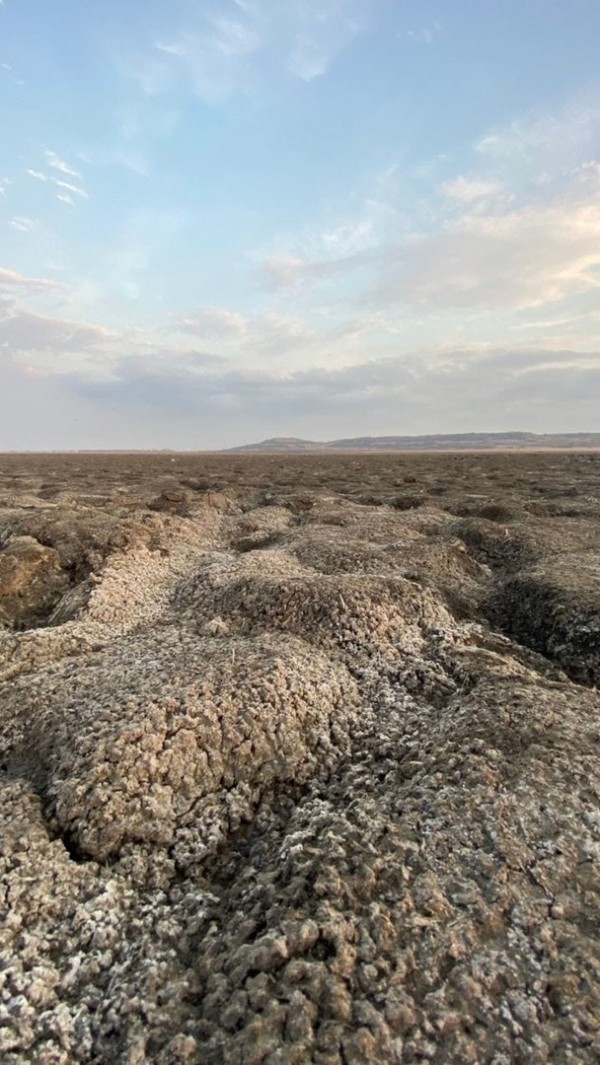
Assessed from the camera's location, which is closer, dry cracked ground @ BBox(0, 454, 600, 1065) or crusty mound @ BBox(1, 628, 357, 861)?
dry cracked ground @ BBox(0, 454, 600, 1065)

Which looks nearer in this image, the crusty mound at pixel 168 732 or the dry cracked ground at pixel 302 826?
the dry cracked ground at pixel 302 826

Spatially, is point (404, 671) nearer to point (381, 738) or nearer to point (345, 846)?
point (381, 738)

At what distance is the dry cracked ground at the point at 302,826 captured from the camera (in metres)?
6.89

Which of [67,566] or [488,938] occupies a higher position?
[67,566]

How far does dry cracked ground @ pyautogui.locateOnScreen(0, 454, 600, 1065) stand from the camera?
22.6 feet

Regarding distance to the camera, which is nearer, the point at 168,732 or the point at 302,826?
the point at 302,826

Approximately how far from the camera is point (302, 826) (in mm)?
10234

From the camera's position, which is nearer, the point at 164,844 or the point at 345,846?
the point at 345,846

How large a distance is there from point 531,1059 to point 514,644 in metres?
13.1

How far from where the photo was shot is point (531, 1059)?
6301 mm

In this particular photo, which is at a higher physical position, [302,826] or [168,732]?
[168,732]

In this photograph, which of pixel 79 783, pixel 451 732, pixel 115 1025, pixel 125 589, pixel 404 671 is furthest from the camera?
pixel 125 589

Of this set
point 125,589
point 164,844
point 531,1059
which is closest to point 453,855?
point 531,1059

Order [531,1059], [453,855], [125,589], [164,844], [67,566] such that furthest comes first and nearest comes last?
[67,566]
[125,589]
[164,844]
[453,855]
[531,1059]
